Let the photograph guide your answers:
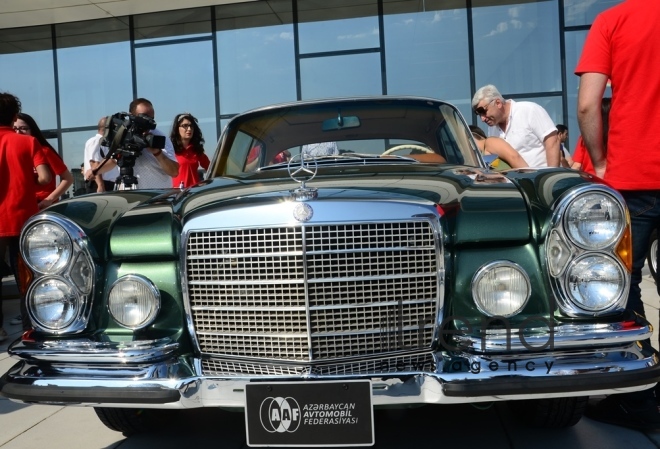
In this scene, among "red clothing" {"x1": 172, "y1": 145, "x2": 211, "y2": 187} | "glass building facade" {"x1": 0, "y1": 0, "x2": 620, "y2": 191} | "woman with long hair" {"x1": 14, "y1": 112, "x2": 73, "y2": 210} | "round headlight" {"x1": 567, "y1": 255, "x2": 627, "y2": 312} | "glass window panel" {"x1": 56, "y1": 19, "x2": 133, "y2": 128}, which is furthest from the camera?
"glass window panel" {"x1": 56, "y1": 19, "x2": 133, "y2": 128}

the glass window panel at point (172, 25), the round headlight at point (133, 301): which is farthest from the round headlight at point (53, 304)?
the glass window panel at point (172, 25)

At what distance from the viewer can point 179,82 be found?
1225 cm

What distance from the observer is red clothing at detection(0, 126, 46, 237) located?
4.98 metres

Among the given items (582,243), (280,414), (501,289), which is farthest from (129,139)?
(582,243)

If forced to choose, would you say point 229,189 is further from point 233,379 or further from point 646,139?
point 646,139

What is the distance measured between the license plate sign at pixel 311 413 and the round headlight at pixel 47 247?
87 centimetres

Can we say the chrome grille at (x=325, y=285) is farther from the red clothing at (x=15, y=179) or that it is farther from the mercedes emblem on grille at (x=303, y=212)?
the red clothing at (x=15, y=179)

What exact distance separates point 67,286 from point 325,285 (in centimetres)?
95

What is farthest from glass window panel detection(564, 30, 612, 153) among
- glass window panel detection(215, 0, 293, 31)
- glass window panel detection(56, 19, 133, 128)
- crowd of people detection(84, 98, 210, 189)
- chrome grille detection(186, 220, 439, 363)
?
chrome grille detection(186, 220, 439, 363)

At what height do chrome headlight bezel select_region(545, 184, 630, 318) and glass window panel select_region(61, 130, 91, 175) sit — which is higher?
glass window panel select_region(61, 130, 91, 175)

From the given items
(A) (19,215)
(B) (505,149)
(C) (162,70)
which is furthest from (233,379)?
(C) (162,70)

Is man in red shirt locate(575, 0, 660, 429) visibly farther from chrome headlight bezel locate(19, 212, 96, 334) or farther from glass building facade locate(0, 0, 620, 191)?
glass building facade locate(0, 0, 620, 191)

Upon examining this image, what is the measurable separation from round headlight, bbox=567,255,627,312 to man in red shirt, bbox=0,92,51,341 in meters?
4.13

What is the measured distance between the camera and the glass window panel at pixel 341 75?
11547mm
